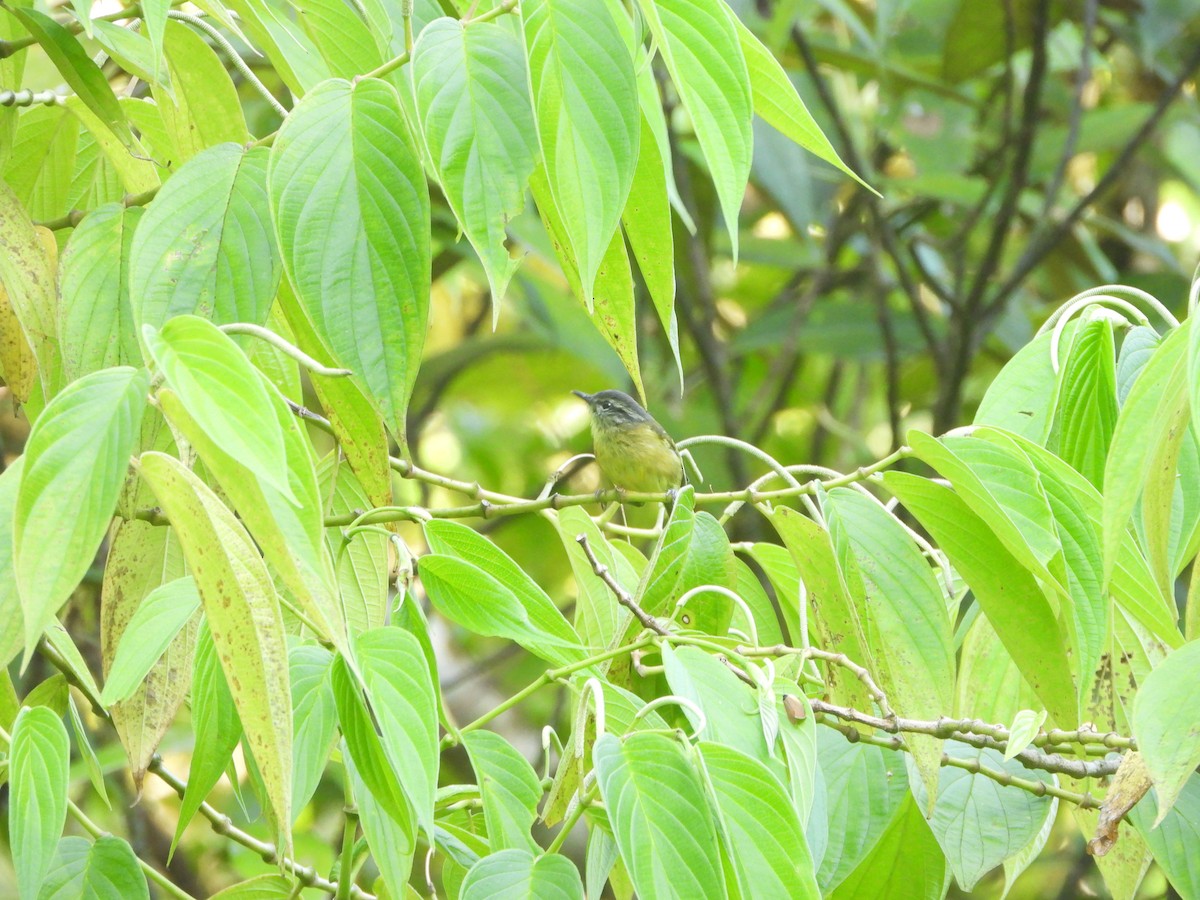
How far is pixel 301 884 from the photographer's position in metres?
1.56

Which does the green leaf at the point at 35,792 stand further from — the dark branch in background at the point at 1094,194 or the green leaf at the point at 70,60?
the dark branch in background at the point at 1094,194

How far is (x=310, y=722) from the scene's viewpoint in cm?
136

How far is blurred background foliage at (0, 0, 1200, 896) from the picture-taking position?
4.62m

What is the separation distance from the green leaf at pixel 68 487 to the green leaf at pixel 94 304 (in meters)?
0.41

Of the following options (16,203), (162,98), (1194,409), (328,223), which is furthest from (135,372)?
(1194,409)

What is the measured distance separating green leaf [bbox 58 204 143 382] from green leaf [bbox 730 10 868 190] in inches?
29.5

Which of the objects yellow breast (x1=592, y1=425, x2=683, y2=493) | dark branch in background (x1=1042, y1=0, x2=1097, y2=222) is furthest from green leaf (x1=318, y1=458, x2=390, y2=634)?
dark branch in background (x1=1042, y1=0, x2=1097, y2=222)

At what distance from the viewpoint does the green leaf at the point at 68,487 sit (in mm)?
1032

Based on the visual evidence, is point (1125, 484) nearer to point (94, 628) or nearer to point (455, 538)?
point (455, 538)

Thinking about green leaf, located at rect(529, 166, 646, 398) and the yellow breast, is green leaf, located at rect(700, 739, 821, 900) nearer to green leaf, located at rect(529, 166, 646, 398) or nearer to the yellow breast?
green leaf, located at rect(529, 166, 646, 398)

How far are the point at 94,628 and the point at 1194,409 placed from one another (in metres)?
3.42

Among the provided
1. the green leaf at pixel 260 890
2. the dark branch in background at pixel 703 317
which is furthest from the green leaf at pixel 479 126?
the dark branch in background at pixel 703 317

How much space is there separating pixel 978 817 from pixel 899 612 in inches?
10.9

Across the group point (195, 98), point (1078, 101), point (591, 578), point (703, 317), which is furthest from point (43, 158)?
point (1078, 101)
